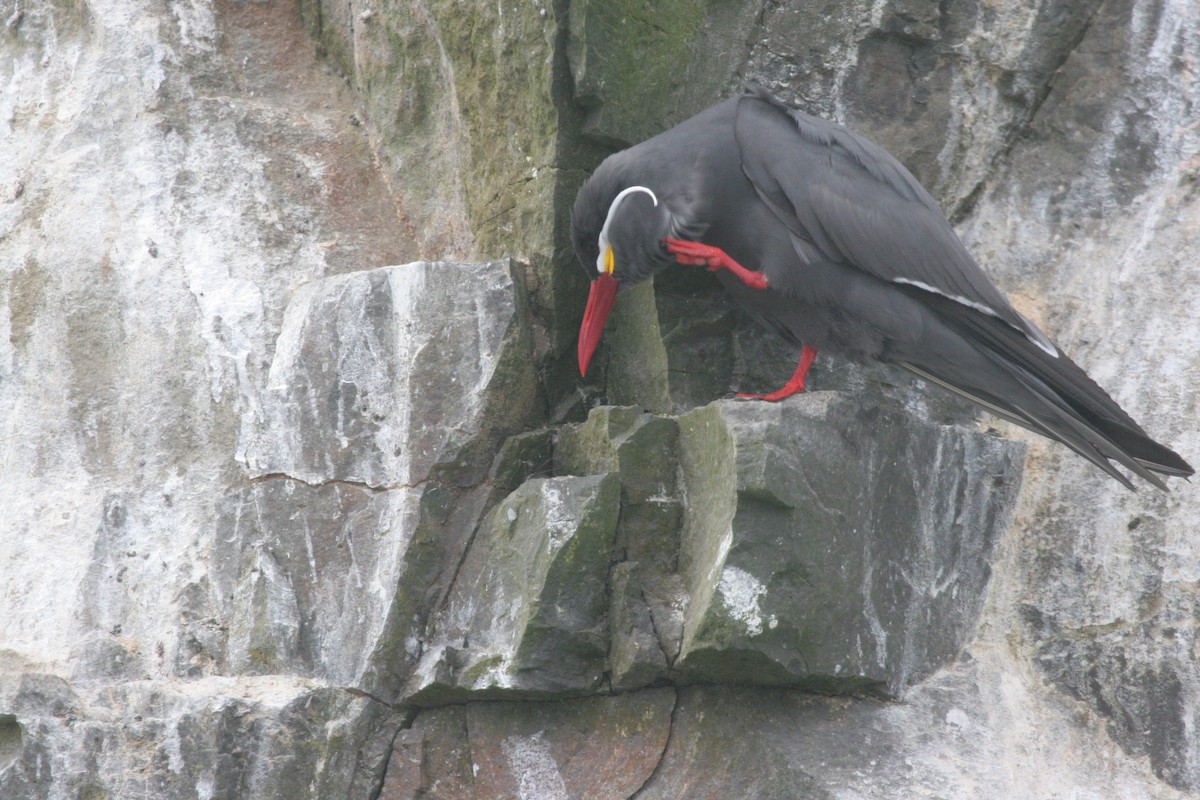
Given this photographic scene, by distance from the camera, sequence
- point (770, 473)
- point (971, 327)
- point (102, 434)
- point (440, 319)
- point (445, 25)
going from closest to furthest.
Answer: point (770, 473), point (971, 327), point (440, 319), point (102, 434), point (445, 25)

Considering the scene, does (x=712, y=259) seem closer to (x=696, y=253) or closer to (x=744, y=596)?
(x=696, y=253)

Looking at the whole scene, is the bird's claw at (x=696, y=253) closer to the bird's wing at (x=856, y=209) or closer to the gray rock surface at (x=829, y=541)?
the bird's wing at (x=856, y=209)

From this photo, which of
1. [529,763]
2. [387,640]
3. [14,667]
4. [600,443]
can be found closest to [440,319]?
[600,443]

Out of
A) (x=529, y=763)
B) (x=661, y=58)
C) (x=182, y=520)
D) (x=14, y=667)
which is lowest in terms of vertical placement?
(x=529, y=763)

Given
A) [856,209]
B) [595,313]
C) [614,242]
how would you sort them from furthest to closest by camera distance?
[595,313] → [614,242] → [856,209]

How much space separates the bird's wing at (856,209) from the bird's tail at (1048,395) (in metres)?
0.06

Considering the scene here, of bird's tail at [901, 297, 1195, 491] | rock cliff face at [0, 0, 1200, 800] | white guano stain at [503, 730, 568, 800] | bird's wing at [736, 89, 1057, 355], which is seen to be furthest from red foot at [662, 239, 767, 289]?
white guano stain at [503, 730, 568, 800]

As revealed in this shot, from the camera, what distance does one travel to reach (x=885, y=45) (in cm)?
484

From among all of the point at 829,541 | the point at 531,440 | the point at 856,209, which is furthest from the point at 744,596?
the point at 856,209

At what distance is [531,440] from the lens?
14.2 ft

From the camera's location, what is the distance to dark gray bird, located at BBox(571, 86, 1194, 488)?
12.9 feet

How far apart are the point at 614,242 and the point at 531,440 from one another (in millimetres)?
737

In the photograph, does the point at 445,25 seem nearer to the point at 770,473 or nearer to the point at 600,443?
the point at 600,443

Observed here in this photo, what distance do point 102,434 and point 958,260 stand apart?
3.13 m
